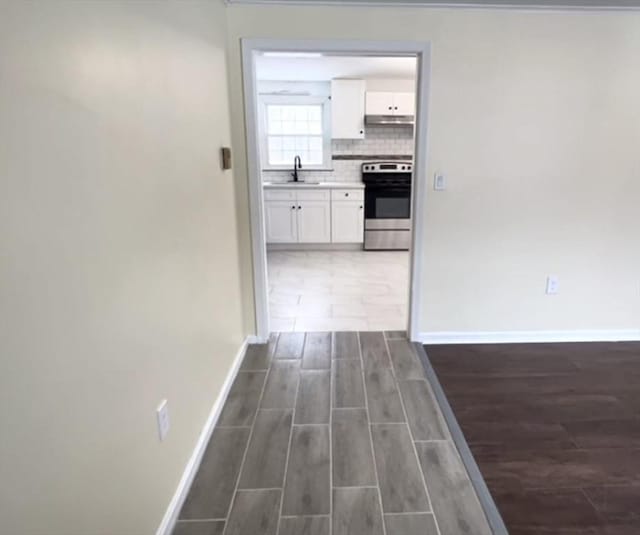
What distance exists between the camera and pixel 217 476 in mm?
1762

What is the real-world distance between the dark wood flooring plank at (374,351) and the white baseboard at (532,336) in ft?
1.00

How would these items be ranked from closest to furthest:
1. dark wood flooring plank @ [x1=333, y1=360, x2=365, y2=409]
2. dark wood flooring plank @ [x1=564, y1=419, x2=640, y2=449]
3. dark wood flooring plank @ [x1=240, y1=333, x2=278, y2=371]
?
1. dark wood flooring plank @ [x1=564, y1=419, x2=640, y2=449]
2. dark wood flooring plank @ [x1=333, y1=360, x2=365, y2=409]
3. dark wood flooring plank @ [x1=240, y1=333, x2=278, y2=371]

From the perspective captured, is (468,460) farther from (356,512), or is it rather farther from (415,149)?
(415,149)

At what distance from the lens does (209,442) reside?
196 centimetres

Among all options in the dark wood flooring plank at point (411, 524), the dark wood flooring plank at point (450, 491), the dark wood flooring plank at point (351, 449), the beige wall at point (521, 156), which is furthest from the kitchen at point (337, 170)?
the dark wood flooring plank at point (411, 524)

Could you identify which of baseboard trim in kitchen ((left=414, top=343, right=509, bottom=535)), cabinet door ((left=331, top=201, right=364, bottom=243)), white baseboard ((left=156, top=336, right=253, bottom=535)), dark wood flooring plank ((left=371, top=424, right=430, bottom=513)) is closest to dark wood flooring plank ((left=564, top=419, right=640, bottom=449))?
baseboard trim in kitchen ((left=414, top=343, right=509, bottom=535))

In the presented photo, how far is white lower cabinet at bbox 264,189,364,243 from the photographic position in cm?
548

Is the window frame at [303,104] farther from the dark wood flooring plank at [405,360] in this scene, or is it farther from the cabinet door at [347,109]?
the dark wood flooring plank at [405,360]

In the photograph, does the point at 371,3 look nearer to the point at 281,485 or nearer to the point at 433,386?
the point at 433,386

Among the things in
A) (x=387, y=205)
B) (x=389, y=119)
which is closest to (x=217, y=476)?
(x=387, y=205)

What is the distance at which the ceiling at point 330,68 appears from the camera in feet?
14.3

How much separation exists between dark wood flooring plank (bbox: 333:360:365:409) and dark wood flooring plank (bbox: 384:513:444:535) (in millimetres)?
726

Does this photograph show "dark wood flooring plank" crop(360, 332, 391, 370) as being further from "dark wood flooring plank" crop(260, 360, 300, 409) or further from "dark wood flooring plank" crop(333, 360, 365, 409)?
"dark wood flooring plank" crop(260, 360, 300, 409)

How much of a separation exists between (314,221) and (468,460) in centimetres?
408
